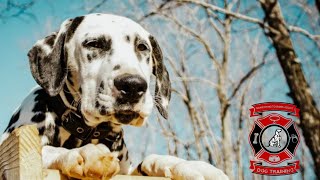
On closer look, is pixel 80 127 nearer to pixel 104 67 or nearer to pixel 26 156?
pixel 104 67

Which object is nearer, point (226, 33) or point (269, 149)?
point (269, 149)

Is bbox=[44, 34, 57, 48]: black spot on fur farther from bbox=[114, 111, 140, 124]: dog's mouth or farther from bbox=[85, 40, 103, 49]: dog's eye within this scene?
bbox=[114, 111, 140, 124]: dog's mouth

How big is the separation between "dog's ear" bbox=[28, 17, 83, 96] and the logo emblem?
13.3 feet

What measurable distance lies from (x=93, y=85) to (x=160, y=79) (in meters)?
0.74

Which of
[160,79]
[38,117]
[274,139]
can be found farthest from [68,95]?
[274,139]

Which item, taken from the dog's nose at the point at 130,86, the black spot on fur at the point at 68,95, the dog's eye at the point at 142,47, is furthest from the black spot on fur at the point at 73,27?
the dog's nose at the point at 130,86

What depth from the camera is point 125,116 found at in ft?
9.25

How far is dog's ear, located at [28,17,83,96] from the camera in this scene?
3.22 metres

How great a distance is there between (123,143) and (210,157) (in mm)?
13046

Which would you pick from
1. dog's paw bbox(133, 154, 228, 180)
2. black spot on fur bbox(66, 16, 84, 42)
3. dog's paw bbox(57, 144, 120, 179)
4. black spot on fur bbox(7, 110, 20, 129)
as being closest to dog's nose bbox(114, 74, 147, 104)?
dog's paw bbox(133, 154, 228, 180)

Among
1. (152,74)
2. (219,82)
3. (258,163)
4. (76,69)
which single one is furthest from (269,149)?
(219,82)

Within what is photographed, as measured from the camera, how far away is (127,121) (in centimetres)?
285

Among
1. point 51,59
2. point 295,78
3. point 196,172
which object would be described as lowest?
point 196,172

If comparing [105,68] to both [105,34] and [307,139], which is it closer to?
[105,34]
